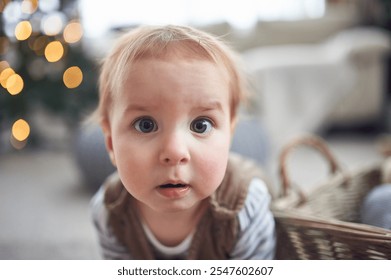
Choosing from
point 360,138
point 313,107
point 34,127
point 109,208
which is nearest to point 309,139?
point 109,208

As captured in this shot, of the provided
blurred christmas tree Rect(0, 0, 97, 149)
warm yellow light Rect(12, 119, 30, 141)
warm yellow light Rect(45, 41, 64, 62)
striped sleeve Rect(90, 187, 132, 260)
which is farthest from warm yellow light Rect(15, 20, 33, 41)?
striped sleeve Rect(90, 187, 132, 260)

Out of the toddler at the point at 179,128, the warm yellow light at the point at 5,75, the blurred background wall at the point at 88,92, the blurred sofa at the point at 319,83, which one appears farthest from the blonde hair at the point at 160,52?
the warm yellow light at the point at 5,75

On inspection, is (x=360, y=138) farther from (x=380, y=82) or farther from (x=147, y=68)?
(x=147, y=68)

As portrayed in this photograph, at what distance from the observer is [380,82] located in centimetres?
251

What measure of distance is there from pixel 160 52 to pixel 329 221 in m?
0.34

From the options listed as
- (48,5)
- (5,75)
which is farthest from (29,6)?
(5,75)

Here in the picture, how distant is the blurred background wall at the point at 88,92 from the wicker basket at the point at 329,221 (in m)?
0.42

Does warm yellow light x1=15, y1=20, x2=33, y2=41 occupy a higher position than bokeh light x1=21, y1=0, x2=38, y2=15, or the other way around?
bokeh light x1=21, y1=0, x2=38, y2=15

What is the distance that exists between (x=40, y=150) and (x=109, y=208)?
1.80m

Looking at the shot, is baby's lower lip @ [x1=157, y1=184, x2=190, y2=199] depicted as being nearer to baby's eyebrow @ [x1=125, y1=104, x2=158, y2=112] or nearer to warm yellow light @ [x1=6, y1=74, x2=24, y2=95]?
baby's eyebrow @ [x1=125, y1=104, x2=158, y2=112]

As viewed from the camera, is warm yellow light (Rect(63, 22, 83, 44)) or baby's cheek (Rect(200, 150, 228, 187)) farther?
warm yellow light (Rect(63, 22, 83, 44))

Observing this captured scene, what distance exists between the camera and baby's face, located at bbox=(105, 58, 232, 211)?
0.59 metres

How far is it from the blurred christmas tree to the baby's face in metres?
1.67
